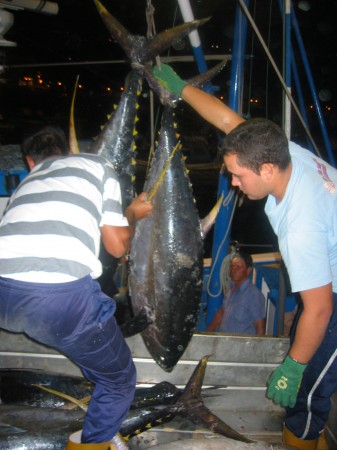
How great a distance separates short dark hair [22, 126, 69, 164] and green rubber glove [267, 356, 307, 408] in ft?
5.84

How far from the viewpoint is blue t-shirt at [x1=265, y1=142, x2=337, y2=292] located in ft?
6.08

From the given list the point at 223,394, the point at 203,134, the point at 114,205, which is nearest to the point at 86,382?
the point at 223,394

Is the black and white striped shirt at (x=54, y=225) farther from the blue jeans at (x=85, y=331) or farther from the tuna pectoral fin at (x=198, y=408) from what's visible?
the tuna pectoral fin at (x=198, y=408)

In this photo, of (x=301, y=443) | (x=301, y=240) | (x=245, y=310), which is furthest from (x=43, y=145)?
(x=245, y=310)

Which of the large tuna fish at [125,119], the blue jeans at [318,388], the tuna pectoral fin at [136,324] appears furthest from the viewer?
the large tuna fish at [125,119]

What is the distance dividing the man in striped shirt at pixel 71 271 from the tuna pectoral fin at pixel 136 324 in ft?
1.60

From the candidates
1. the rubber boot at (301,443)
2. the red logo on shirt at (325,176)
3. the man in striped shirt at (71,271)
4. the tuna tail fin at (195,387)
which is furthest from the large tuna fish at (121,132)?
the rubber boot at (301,443)

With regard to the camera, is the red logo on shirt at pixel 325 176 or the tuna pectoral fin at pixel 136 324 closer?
the red logo on shirt at pixel 325 176

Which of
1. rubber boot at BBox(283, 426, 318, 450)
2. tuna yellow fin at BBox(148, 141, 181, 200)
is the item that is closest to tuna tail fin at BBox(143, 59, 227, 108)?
tuna yellow fin at BBox(148, 141, 181, 200)

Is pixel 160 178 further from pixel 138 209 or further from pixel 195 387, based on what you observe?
pixel 195 387

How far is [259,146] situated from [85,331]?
1.26m

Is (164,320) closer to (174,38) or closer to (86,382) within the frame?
(86,382)

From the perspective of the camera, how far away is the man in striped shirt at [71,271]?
1.79 meters

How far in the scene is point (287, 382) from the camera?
83.3 inches
